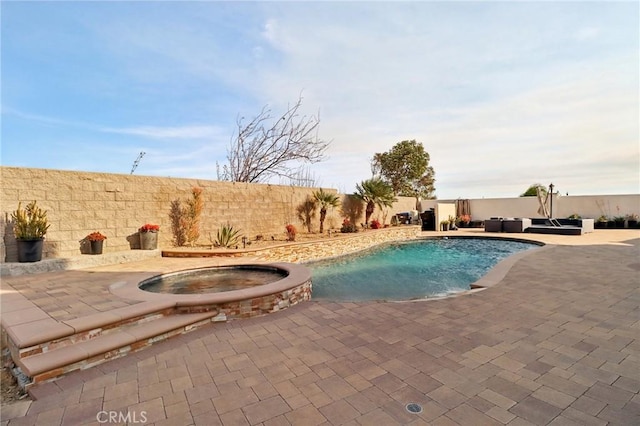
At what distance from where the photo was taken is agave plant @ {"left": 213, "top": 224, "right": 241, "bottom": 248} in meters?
9.74

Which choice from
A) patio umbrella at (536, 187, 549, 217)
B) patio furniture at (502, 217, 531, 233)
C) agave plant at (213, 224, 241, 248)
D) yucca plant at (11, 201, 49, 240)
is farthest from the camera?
patio umbrella at (536, 187, 549, 217)

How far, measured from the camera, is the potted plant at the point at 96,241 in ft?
23.7

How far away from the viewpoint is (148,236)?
806cm

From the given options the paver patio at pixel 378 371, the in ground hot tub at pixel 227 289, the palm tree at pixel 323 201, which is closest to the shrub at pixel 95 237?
the in ground hot tub at pixel 227 289

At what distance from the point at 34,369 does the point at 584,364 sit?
4985mm

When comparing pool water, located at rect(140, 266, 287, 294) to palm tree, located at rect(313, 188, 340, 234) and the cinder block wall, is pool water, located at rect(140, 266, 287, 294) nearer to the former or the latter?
the cinder block wall

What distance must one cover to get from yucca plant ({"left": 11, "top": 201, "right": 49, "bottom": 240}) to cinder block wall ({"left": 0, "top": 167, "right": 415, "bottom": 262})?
0.57ft

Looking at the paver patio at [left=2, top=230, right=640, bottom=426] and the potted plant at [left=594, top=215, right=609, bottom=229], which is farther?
the potted plant at [left=594, top=215, right=609, bottom=229]

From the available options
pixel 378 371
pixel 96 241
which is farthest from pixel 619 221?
pixel 96 241

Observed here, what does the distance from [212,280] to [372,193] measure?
10.9m

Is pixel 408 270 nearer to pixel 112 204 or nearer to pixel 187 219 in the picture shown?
pixel 187 219

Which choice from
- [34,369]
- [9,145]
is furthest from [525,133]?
[9,145]
